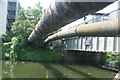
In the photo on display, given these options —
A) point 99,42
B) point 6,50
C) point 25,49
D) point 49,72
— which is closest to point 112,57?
point 25,49

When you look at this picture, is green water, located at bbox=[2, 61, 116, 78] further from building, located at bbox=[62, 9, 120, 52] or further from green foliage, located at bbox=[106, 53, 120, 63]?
green foliage, located at bbox=[106, 53, 120, 63]

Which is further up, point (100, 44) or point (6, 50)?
point (100, 44)

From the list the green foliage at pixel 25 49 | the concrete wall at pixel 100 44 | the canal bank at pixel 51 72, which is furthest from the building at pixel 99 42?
the green foliage at pixel 25 49

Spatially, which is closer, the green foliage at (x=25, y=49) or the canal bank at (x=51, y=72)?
the canal bank at (x=51, y=72)

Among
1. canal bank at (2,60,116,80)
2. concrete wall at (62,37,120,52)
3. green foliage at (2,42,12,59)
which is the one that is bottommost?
canal bank at (2,60,116,80)

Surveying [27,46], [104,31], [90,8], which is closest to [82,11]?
[90,8]

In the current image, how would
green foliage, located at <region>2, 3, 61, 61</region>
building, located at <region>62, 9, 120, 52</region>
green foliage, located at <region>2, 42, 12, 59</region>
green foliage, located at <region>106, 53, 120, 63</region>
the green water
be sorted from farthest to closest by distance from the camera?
green foliage, located at <region>106, 53, 120, 63</region>, green foliage, located at <region>2, 42, 12, 59</region>, green foliage, located at <region>2, 3, 61, 61</region>, the green water, building, located at <region>62, 9, 120, 52</region>

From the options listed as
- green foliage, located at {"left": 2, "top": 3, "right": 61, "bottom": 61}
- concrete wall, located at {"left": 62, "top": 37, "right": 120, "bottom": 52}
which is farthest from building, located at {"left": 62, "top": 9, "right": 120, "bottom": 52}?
green foliage, located at {"left": 2, "top": 3, "right": 61, "bottom": 61}

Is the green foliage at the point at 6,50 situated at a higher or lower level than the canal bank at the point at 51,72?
higher

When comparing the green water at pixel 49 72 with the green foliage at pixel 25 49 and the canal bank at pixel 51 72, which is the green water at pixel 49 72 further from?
the green foliage at pixel 25 49

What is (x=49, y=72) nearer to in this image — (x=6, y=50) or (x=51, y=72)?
(x=51, y=72)

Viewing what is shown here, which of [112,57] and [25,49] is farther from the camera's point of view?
[112,57]

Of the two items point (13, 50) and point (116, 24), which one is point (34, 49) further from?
point (116, 24)

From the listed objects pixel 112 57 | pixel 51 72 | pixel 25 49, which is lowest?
pixel 112 57
